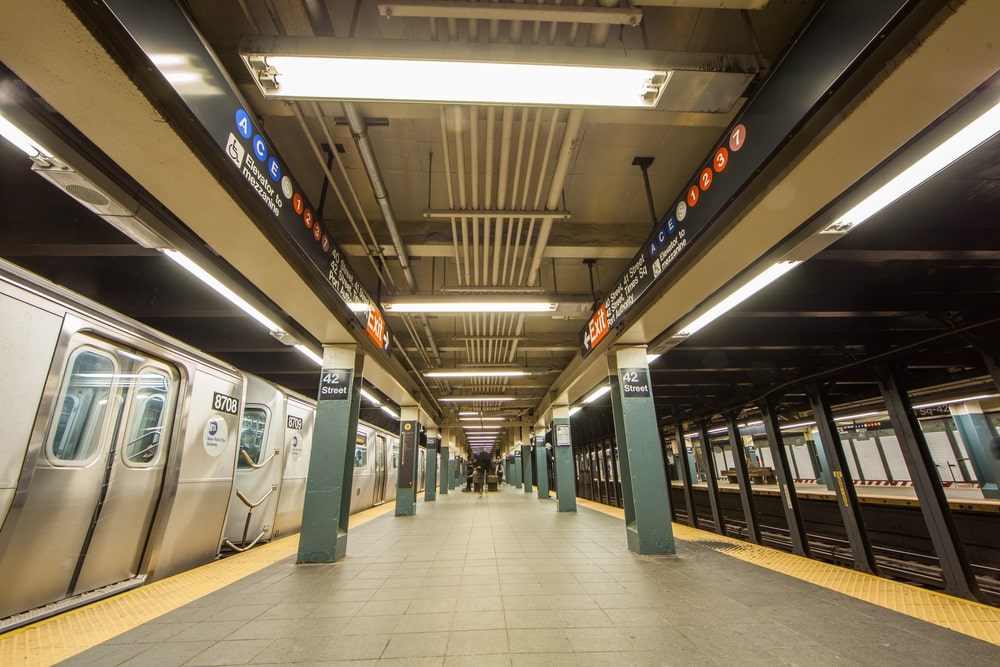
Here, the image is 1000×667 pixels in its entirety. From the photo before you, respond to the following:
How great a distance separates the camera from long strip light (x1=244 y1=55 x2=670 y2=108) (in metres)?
1.79

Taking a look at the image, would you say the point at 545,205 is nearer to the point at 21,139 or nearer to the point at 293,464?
the point at 21,139

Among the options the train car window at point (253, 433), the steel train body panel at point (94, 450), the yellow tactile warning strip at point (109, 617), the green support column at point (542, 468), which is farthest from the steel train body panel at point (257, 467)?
the green support column at point (542, 468)

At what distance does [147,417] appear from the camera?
3.93 metres

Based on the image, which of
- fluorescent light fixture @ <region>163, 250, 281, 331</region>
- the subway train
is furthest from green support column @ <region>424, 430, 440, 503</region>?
fluorescent light fixture @ <region>163, 250, 281, 331</region>

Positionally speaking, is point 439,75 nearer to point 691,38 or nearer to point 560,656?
point 691,38

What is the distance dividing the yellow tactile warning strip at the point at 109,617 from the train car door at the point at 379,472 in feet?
24.2

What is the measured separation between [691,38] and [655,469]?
4356 millimetres

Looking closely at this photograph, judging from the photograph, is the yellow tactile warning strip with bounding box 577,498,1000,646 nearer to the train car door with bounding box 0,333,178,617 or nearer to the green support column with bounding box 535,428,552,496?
the train car door with bounding box 0,333,178,617

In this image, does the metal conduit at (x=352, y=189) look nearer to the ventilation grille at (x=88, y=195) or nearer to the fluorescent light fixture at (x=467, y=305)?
the fluorescent light fixture at (x=467, y=305)

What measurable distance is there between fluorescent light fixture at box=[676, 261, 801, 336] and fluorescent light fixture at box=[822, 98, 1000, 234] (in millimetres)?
485

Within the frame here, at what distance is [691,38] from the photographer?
8.89 ft

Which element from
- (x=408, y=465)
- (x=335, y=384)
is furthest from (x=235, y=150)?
(x=408, y=465)

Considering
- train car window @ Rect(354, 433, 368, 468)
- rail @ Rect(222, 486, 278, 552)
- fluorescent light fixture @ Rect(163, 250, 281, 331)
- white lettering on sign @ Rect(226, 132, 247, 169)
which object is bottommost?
rail @ Rect(222, 486, 278, 552)

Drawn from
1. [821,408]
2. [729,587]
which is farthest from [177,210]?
[821,408]
